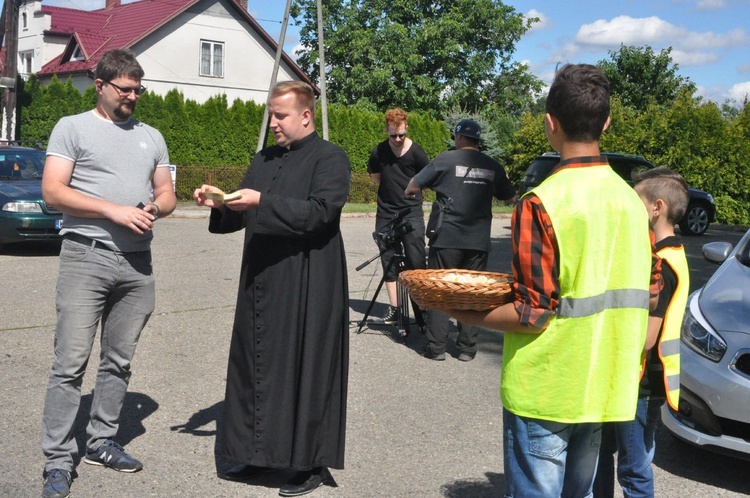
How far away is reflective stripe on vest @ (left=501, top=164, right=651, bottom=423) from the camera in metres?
2.58

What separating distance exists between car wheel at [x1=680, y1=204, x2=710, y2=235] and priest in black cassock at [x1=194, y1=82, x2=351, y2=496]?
1866cm

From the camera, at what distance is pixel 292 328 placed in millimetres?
4434

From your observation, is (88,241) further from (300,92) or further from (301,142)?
(300,92)

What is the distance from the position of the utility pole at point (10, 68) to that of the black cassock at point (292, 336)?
1019 inches

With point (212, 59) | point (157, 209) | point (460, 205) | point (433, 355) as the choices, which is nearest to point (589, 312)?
point (157, 209)

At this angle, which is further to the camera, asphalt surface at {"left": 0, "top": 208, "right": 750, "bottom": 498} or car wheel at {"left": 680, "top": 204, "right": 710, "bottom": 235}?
car wheel at {"left": 680, "top": 204, "right": 710, "bottom": 235}

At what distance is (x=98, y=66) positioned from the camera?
460cm

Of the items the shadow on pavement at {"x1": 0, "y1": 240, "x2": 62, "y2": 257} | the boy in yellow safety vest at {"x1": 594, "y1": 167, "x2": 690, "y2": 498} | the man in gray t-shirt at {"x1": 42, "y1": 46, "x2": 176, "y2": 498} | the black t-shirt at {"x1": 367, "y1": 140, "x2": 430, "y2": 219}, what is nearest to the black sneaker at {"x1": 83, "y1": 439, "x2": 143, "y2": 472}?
the man in gray t-shirt at {"x1": 42, "y1": 46, "x2": 176, "y2": 498}

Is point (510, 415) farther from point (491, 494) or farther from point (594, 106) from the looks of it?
point (491, 494)

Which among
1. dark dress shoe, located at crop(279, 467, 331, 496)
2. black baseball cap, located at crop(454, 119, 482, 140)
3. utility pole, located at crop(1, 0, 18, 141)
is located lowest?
dark dress shoe, located at crop(279, 467, 331, 496)

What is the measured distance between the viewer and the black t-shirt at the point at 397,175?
8781mm

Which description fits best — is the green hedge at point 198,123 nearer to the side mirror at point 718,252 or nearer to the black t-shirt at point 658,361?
the side mirror at point 718,252

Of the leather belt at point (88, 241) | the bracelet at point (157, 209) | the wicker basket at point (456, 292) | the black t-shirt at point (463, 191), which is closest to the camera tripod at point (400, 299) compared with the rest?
the black t-shirt at point (463, 191)

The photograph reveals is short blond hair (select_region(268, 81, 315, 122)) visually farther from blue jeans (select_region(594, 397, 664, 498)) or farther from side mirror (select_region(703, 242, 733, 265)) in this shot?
side mirror (select_region(703, 242, 733, 265))
